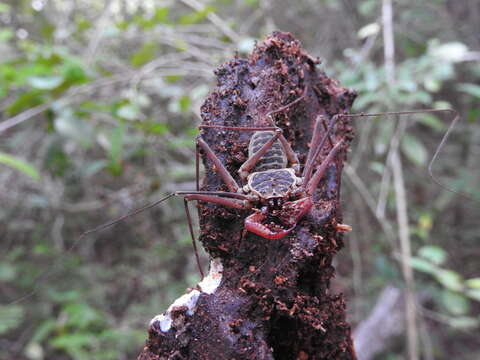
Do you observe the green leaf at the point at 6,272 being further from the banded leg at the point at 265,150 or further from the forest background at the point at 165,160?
the banded leg at the point at 265,150

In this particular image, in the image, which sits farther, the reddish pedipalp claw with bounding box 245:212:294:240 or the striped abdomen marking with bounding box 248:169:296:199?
the striped abdomen marking with bounding box 248:169:296:199

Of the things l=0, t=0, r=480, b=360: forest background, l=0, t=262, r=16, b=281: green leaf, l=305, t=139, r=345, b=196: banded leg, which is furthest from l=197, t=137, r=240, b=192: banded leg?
l=0, t=262, r=16, b=281: green leaf

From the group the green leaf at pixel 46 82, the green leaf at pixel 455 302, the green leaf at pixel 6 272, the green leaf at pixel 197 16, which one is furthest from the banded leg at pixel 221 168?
the green leaf at pixel 6 272

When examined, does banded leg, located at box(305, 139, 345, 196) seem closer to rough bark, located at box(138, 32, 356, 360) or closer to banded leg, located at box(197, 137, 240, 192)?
rough bark, located at box(138, 32, 356, 360)

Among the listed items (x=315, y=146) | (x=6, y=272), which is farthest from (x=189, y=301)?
(x=6, y=272)

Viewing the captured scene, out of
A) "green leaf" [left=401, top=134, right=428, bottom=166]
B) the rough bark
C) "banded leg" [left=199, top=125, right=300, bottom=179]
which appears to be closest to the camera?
the rough bark

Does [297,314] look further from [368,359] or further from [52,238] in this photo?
[52,238]

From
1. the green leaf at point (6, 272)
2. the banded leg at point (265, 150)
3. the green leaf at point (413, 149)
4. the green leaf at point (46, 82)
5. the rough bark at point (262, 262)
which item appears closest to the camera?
the rough bark at point (262, 262)

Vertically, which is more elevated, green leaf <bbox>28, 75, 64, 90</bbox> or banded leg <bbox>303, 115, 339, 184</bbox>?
green leaf <bbox>28, 75, 64, 90</bbox>
